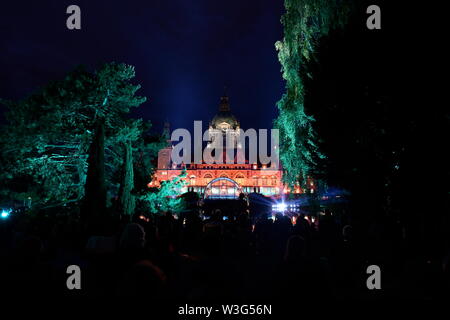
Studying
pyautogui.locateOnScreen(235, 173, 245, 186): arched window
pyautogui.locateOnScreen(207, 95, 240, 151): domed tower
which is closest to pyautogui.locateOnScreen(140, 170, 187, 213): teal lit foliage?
pyautogui.locateOnScreen(235, 173, 245, 186): arched window

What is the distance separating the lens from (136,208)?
19.3 m

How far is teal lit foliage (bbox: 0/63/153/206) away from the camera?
16422 millimetres

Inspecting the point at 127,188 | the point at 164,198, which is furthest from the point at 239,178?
the point at 127,188

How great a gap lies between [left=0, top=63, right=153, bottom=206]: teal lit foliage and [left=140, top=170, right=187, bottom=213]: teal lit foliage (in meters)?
2.19

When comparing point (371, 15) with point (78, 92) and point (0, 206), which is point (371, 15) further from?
point (0, 206)

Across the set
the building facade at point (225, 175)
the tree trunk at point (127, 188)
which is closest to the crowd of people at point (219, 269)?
the tree trunk at point (127, 188)

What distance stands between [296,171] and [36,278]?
18.3 meters

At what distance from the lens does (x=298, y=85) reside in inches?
778

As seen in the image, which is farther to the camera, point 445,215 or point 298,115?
point 298,115

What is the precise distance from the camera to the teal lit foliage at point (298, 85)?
17797 mm

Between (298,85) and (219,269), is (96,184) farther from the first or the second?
(298,85)
